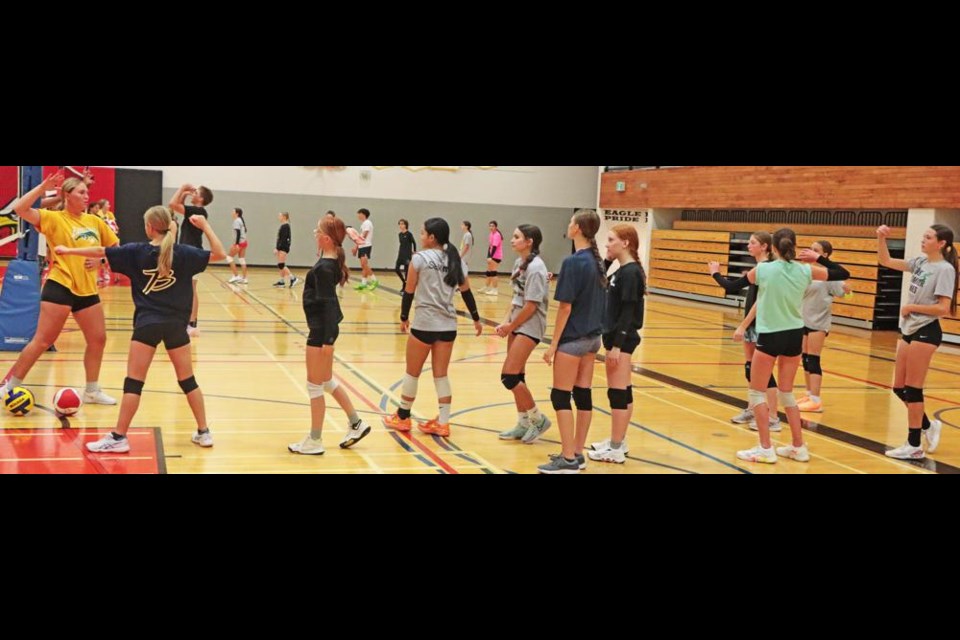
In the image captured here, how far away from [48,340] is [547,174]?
2605 cm

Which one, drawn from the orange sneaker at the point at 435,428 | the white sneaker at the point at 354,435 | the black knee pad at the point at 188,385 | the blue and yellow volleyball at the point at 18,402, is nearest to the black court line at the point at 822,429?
the orange sneaker at the point at 435,428

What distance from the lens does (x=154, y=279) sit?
6523 mm

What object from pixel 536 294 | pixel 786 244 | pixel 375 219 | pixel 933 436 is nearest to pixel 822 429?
pixel 933 436

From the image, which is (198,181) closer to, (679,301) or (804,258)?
(679,301)

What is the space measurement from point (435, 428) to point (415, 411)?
37.4 inches

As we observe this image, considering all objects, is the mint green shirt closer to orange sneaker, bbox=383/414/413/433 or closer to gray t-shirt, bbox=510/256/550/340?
gray t-shirt, bbox=510/256/550/340

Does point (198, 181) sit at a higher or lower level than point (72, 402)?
higher

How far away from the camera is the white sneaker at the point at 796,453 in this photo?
24.4ft

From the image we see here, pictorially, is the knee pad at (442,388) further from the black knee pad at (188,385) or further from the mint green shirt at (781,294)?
the mint green shirt at (781,294)

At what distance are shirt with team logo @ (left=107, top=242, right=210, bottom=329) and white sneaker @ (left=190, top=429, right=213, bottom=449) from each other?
956 mm

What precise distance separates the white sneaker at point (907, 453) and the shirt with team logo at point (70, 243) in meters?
6.92

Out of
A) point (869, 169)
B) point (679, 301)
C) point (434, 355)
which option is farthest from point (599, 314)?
point (679, 301)

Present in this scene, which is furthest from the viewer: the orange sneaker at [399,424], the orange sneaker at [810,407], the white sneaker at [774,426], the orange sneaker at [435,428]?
the orange sneaker at [810,407]

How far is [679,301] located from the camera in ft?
81.1
